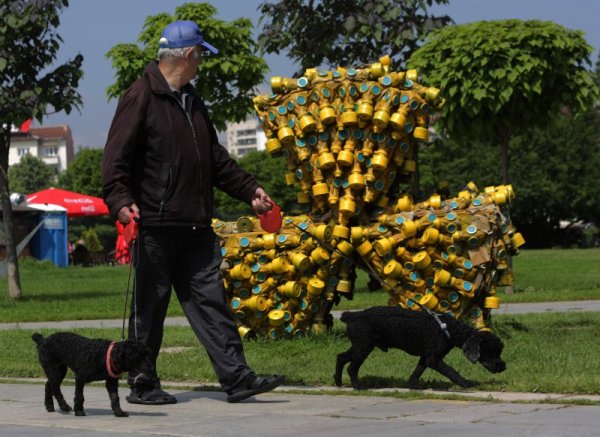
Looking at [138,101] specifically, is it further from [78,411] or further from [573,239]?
[573,239]

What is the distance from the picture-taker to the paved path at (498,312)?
52.9 feet

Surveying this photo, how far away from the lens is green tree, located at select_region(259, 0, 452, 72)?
21.5 metres

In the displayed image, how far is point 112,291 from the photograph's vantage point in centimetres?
2486

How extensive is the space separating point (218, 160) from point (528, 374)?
2.57m

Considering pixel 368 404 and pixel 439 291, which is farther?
pixel 439 291

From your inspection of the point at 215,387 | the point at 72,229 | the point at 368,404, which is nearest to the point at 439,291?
the point at 215,387

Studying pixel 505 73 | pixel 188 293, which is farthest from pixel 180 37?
pixel 505 73

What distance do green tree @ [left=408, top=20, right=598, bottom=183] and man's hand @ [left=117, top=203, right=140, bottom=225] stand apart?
464 inches

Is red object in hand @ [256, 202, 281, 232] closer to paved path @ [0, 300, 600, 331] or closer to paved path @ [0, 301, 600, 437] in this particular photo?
paved path @ [0, 301, 600, 437]

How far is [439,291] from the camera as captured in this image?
10602mm

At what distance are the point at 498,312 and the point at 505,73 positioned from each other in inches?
170

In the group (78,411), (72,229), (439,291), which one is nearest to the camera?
(78,411)

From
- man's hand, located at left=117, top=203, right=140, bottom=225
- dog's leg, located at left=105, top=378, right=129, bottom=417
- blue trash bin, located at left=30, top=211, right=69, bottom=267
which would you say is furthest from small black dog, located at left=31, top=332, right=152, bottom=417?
blue trash bin, located at left=30, top=211, right=69, bottom=267

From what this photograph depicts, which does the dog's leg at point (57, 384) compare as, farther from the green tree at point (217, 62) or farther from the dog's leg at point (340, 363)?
the green tree at point (217, 62)
